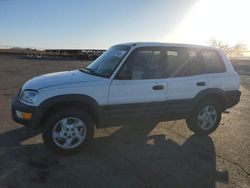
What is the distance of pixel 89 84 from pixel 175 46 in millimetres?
2070

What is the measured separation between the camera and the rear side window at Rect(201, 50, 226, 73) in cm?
623

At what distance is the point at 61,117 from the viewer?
4.80 m

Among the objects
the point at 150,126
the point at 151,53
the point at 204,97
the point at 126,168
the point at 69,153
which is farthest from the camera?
the point at 150,126

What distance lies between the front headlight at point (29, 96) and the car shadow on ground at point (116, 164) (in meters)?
0.92

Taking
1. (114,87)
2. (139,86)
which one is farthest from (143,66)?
(114,87)

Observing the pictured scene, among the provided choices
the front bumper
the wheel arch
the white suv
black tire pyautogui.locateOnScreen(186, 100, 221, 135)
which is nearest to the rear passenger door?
the white suv

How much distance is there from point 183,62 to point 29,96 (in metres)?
3.09

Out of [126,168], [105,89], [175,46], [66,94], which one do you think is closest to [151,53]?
[175,46]

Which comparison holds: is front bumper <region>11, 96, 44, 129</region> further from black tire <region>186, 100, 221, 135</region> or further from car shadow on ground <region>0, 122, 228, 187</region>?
black tire <region>186, 100, 221, 135</region>

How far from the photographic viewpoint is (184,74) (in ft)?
19.3

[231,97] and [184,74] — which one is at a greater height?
[184,74]

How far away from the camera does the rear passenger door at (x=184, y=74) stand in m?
5.71

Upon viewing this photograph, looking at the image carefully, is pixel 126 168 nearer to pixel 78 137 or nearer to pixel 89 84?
pixel 78 137

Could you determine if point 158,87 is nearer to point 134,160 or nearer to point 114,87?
point 114,87
